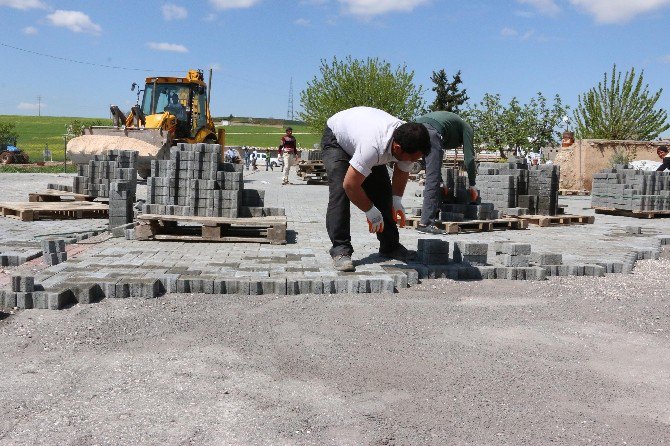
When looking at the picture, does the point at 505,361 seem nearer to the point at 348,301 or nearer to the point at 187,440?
the point at 348,301

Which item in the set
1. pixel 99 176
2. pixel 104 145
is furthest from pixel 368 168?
pixel 104 145

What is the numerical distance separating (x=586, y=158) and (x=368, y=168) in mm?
18021

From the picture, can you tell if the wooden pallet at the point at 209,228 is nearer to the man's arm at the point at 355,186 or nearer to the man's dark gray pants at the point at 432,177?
the man's arm at the point at 355,186

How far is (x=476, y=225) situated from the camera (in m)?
9.71

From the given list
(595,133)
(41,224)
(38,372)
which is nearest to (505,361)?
(38,372)

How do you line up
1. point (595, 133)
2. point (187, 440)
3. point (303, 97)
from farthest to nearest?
point (303, 97)
point (595, 133)
point (187, 440)

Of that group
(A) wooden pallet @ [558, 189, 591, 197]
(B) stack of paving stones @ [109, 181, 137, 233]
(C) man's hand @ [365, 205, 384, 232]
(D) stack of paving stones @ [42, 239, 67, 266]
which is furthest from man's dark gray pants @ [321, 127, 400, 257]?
(A) wooden pallet @ [558, 189, 591, 197]

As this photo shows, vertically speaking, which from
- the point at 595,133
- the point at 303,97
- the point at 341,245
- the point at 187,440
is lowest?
the point at 187,440

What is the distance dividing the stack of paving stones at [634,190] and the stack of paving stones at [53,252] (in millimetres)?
11301

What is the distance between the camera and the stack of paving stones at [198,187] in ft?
26.5

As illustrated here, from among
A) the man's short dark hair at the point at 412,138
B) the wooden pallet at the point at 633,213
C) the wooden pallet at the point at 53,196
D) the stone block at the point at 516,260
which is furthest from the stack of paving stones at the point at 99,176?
the wooden pallet at the point at 633,213

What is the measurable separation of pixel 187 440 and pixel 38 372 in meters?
1.23

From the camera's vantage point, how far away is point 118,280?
489 centimetres

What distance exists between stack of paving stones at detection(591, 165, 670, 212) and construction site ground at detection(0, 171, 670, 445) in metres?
7.66
